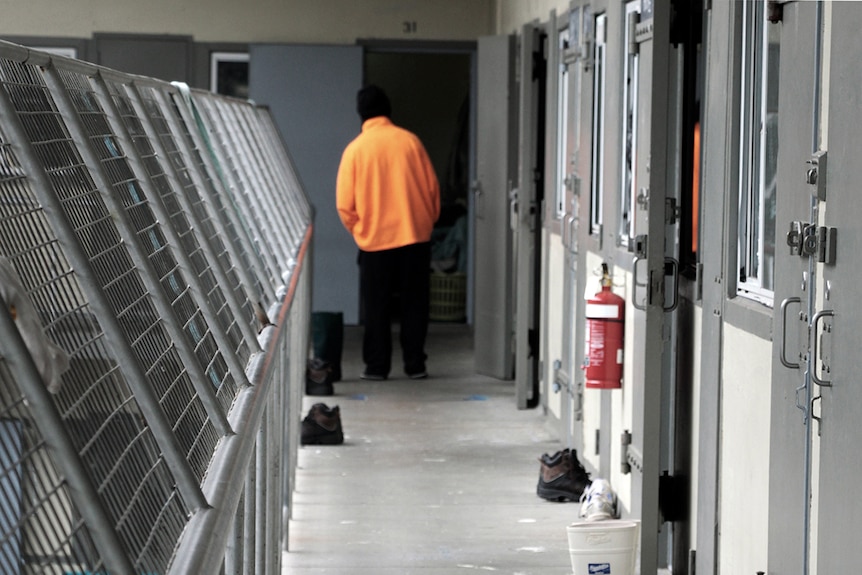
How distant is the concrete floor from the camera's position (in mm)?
4668

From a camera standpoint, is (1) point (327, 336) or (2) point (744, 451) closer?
(2) point (744, 451)

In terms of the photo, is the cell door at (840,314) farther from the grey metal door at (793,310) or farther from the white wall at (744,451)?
the white wall at (744,451)

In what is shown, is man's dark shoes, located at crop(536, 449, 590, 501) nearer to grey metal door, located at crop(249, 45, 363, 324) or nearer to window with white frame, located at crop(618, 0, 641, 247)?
window with white frame, located at crop(618, 0, 641, 247)

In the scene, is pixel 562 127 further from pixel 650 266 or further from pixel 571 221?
pixel 650 266

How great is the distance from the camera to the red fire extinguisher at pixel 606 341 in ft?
16.4

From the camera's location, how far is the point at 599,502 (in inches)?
187

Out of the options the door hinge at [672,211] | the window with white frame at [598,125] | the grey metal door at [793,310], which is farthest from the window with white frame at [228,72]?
the grey metal door at [793,310]

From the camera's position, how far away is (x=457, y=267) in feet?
38.0

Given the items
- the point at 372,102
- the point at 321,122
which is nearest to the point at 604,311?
the point at 372,102

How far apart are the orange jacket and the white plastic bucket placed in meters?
4.23

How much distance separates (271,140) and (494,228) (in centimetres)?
154

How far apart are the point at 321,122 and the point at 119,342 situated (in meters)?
9.06

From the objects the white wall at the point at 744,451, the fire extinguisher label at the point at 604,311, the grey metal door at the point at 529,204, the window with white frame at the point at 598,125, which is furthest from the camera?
the grey metal door at the point at 529,204

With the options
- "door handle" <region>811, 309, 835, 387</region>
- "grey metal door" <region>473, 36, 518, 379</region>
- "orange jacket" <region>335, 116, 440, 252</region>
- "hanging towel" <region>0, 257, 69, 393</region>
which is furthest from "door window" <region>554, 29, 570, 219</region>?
"hanging towel" <region>0, 257, 69, 393</region>
